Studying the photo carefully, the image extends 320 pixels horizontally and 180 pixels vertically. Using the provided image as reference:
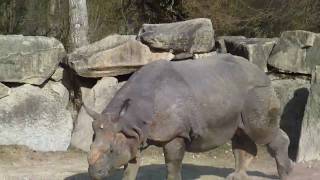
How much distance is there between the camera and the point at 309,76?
9.89 metres

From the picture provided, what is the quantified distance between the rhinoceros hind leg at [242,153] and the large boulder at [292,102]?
7.75ft

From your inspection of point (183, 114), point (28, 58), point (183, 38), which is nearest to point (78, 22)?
point (28, 58)

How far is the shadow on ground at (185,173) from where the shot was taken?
7.83m

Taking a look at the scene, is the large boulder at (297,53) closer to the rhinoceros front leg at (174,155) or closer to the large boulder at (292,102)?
the large boulder at (292,102)

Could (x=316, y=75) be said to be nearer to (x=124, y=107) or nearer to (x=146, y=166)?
(x=146, y=166)

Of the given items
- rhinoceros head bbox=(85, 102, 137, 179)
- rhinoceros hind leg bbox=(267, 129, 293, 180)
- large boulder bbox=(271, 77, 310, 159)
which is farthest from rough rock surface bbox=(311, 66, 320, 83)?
rhinoceros head bbox=(85, 102, 137, 179)

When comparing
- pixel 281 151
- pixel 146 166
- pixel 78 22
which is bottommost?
pixel 146 166

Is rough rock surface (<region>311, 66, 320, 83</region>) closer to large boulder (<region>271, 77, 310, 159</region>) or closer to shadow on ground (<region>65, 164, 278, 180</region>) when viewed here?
large boulder (<region>271, 77, 310, 159</region>)

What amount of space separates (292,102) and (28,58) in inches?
148

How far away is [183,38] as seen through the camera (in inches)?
377

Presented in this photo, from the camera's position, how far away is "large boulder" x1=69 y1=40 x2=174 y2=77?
948 cm

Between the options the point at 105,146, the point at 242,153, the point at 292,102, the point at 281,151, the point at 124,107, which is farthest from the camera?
the point at 292,102

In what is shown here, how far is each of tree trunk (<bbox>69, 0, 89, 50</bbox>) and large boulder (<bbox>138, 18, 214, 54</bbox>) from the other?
4.37 ft

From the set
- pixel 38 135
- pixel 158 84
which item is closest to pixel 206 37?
pixel 38 135
